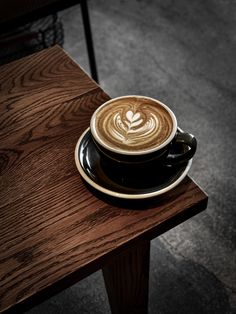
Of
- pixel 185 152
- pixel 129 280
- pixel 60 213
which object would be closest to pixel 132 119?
pixel 185 152

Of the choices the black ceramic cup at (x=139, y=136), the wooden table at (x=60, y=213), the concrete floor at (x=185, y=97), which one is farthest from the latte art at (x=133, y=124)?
the concrete floor at (x=185, y=97)

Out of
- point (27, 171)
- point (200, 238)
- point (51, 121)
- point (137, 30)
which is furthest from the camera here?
point (137, 30)

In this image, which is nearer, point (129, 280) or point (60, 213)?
point (60, 213)

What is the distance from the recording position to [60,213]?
2.71 feet

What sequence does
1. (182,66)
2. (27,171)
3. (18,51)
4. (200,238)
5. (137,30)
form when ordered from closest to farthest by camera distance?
(27,171) → (200,238) → (18,51) → (182,66) → (137,30)

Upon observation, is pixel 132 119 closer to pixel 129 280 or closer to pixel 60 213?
pixel 60 213

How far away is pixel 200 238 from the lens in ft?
5.16

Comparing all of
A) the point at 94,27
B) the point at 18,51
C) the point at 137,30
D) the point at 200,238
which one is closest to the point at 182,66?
the point at 137,30

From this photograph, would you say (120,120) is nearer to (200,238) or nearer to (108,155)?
(108,155)

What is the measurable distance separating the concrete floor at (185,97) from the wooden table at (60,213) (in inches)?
13.3

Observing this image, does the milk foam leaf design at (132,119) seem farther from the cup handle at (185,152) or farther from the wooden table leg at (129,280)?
the wooden table leg at (129,280)

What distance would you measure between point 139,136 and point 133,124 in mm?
35

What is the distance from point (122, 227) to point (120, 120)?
8.6 inches

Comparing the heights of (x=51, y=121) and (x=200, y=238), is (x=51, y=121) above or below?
above
